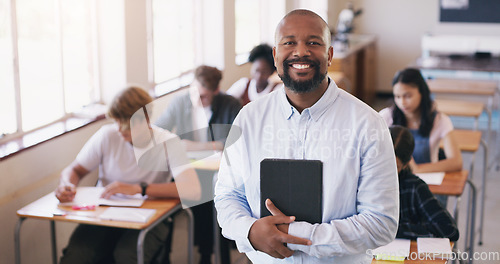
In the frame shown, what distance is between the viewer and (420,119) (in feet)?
12.2

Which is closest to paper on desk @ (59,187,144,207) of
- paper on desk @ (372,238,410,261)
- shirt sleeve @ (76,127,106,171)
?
shirt sleeve @ (76,127,106,171)

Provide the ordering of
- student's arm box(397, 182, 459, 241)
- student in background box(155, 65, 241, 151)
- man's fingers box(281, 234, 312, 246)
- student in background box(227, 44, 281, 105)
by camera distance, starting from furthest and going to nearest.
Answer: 1. student in background box(227, 44, 281, 105)
2. student in background box(155, 65, 241, 151)
3. student's arm box(397, 182, 459, 241)
4. man's fingers box(281, 234, 312, 246)

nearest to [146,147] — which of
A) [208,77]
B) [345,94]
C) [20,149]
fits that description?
[20,149]

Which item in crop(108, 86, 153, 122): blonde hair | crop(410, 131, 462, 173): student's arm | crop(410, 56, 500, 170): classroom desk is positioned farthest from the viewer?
crop(410, 56, 500, 170): classroom desk

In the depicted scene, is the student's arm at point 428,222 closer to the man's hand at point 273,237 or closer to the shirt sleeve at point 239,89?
the man's hand at point 273,237

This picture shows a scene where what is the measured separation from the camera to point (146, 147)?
11.0ft

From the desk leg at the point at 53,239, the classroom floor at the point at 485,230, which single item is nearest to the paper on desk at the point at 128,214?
the desk leg at the point at 53,239

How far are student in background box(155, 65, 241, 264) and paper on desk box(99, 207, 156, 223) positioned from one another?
0.63 meters

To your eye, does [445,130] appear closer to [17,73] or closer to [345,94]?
[345,94]

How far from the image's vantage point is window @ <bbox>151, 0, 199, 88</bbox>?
16.6 feet

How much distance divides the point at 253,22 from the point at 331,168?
19.1 feet

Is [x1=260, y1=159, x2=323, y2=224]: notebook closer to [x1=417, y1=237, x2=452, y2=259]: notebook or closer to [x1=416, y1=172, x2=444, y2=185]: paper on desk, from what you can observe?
[x1=417, y1=237, x2=452, y2=259]: notebook

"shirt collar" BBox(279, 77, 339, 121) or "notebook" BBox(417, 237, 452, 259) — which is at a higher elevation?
"shirt collar" BBox(279, 77, 339, 121)

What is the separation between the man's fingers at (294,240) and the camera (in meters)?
1.58
